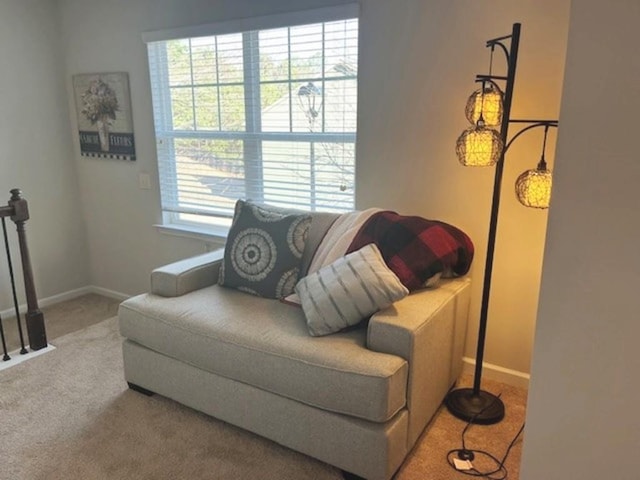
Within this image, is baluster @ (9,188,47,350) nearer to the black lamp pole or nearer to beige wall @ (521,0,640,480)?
the black lamp pole

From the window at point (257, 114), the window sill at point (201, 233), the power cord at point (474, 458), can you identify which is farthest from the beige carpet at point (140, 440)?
the window at point (257, 114)

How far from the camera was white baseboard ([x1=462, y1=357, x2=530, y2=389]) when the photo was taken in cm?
256

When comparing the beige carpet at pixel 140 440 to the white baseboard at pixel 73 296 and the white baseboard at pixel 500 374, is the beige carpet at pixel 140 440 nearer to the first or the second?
the white baseboard at pixel 500 374

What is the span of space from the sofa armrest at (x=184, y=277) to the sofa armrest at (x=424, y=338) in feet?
3.55

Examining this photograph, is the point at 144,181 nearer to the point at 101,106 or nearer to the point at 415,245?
the point at 101,106

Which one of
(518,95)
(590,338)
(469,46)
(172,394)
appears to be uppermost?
(469,46)

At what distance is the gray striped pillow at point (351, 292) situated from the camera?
193 centimetres

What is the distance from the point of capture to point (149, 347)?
93.5 inches

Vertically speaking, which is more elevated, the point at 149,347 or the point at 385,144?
the point at 385,144

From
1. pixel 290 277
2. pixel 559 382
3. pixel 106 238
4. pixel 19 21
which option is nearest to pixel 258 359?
pixel 290 277

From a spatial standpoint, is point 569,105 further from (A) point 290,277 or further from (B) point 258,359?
Result: (A) point 290,277

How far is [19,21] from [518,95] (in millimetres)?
3408

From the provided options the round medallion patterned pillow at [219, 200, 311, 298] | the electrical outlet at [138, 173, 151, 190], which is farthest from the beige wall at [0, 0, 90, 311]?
the round medallion patterned pillow at [219, 200, 311, 298]

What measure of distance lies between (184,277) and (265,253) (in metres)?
0.44
